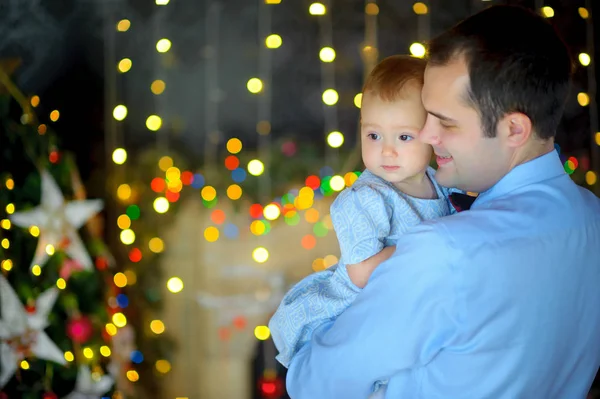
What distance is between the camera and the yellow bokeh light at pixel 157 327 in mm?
3350

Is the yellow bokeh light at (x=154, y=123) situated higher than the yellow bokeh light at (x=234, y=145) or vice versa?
the yellow bokeh light at (x=154, y=123)

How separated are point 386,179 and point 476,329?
0.50m

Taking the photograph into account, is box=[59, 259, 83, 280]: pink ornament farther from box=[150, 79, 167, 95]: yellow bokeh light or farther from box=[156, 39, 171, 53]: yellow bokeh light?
box=[156, 39, 171, 53]: yellow bokeh light

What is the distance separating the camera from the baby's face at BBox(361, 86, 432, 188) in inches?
59.8

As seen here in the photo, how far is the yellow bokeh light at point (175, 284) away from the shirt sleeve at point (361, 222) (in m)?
1.94

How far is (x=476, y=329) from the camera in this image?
114cm

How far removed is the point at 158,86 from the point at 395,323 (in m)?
2.44

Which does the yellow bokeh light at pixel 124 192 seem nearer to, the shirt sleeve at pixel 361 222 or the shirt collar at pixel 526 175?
the shirt sleeve at pixel 361 222

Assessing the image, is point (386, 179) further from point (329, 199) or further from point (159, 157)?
point (159, 157)

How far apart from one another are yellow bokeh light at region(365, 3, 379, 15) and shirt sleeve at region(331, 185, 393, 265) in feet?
6.39

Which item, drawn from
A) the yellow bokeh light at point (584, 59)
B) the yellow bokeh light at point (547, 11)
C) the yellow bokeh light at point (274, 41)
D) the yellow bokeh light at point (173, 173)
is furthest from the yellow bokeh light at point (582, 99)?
the yellow bokeh light at point (173, 173)

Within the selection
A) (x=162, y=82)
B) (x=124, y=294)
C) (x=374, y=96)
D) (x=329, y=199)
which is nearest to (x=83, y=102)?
(x=162, y=82)

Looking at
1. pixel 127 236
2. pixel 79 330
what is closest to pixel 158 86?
pixel 127 236

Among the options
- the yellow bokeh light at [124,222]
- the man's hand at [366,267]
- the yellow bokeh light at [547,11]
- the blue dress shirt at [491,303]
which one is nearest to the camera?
the blue dress shirt at [491,303]
